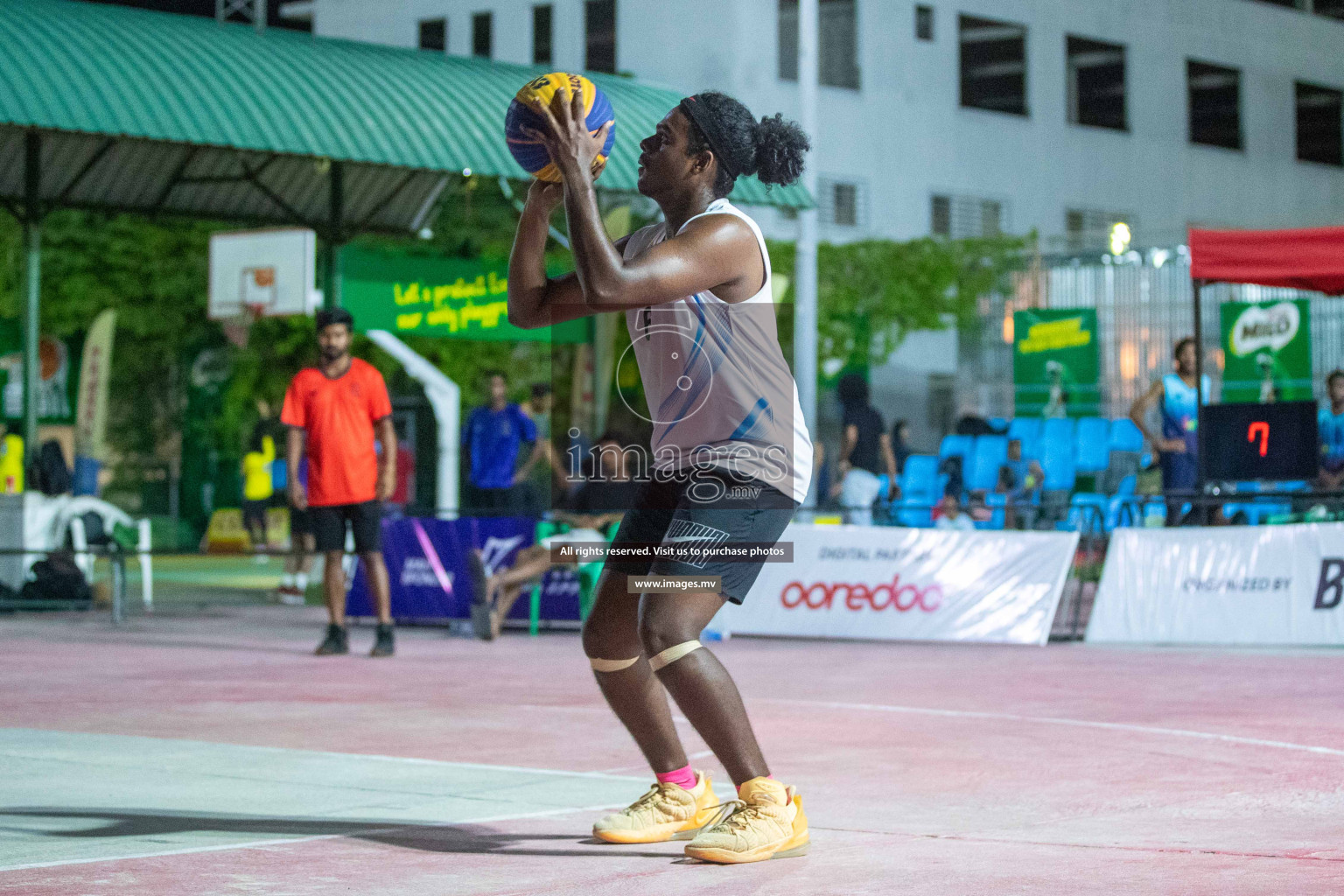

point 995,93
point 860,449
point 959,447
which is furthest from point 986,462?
point 995,93

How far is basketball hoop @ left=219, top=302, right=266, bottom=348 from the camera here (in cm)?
2069

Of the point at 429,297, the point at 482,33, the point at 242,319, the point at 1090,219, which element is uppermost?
the point at 482,33

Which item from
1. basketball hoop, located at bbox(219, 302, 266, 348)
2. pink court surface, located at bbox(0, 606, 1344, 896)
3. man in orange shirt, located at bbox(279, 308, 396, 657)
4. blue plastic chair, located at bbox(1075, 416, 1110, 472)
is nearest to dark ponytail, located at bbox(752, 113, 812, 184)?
pink court surface, located at bbox(0, 606, 1344, 896)

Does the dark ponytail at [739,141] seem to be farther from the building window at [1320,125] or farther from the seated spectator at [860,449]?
the building window at [1320,125]

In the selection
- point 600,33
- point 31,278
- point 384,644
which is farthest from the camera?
point 600,33

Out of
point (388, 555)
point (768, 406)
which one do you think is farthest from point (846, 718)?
point (388, 555)

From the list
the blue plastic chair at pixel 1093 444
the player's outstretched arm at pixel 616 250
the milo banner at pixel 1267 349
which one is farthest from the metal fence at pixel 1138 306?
the player's outstretched arm at pixel 616 250

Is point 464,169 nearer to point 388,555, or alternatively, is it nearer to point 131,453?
point 388,555

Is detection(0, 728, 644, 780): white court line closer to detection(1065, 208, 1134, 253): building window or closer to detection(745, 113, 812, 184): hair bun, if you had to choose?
detection(745, 113, 812, 184): hair bun

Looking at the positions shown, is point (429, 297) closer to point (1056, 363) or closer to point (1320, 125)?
point (1056, 363)

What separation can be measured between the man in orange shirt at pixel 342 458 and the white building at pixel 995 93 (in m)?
26.8

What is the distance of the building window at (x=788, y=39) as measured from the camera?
39562 millimetres

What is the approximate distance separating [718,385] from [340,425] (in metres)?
7.01

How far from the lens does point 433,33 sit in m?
45.1
